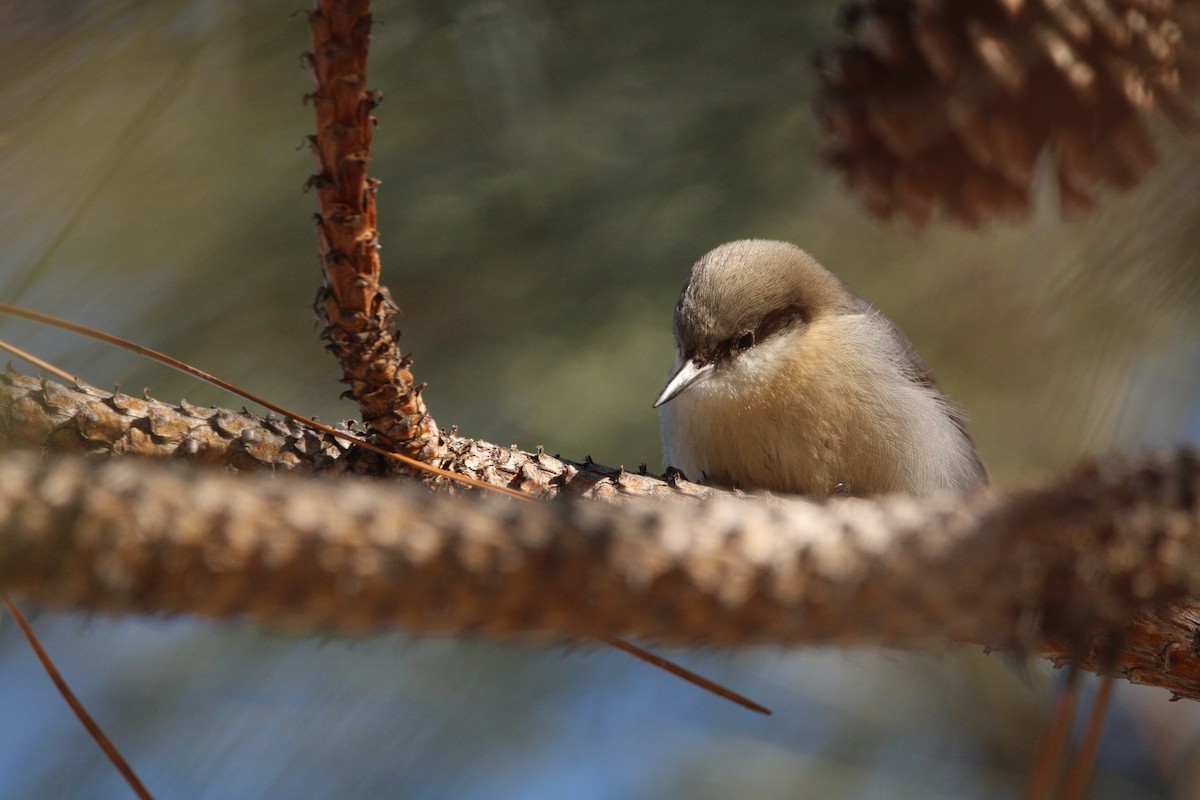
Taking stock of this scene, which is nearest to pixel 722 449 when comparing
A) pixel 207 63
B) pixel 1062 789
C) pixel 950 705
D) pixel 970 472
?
pixel 970 472

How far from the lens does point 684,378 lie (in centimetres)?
149

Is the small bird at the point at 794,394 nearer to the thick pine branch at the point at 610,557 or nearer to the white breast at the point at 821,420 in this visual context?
the white breast at the point at 821,420

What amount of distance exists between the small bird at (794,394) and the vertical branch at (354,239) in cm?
55

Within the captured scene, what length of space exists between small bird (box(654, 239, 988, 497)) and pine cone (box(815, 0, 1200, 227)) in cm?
80

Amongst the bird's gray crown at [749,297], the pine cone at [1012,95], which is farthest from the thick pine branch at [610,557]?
the bird's gray crown at [749,297]

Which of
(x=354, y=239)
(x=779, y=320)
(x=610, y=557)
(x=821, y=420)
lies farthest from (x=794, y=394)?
(x=610, y=557)

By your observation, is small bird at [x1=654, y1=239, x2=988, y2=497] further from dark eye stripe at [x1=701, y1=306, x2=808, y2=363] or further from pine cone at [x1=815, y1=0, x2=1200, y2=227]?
pine cone at [x1=815, y1=0, x2=1200, y2=227]

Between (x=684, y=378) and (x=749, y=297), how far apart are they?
19 cm

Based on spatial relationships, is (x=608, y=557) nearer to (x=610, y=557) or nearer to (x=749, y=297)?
(x=610, y=557)

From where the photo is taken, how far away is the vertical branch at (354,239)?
76cm

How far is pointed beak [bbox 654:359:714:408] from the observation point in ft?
4.75

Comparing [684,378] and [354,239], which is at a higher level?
[354,239]

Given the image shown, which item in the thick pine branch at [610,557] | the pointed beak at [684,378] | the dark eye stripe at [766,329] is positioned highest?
the dark eye stripe at [766,329]

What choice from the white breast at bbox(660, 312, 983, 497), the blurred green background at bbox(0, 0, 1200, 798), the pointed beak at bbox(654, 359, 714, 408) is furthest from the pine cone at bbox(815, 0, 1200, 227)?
the white breast at bbox(660, 312, 983, 497)
